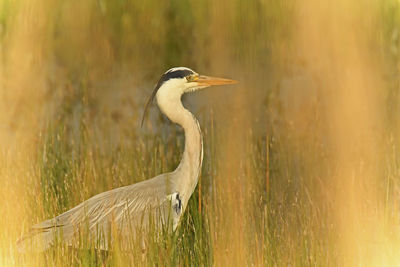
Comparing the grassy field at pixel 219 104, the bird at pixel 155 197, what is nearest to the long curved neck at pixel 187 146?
the bird at pixel 155 197

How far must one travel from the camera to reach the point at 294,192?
3.97 metres

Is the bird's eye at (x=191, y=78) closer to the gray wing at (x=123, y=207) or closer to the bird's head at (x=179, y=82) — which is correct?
the bird's head at (x=179, y=82)

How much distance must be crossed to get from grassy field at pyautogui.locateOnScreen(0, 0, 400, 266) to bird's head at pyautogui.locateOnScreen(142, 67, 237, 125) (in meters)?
0.28

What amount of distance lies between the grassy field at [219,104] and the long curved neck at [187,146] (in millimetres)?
132

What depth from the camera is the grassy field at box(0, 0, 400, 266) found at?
383cm

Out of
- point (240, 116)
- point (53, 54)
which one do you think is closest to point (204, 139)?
point (240, 116)

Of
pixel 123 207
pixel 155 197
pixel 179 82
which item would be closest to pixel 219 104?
pixel 179 82

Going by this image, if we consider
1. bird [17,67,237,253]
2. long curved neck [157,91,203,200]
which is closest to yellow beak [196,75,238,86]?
bird [17,67,237,253]

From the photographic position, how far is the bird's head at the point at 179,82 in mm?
3828

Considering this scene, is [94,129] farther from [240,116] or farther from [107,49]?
[240,116]

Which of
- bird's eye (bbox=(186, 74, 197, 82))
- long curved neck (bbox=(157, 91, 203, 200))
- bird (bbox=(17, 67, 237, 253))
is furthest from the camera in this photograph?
bird's eye (bbox=(186, 74, 197, 82))

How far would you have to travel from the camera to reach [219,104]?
411 centimetres

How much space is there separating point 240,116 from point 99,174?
1.11m

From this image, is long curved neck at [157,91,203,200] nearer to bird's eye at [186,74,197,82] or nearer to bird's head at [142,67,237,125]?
bird's head at [142,67,237,125]
